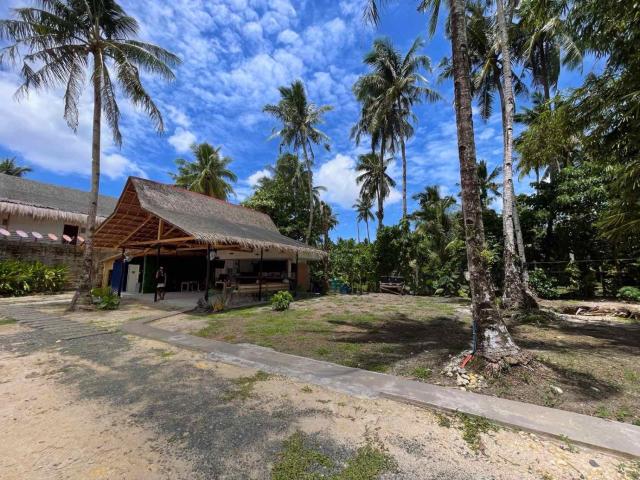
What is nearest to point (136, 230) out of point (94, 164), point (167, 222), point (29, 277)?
point (94, 164)

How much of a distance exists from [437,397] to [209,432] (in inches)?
107

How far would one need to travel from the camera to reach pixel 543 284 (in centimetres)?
1425

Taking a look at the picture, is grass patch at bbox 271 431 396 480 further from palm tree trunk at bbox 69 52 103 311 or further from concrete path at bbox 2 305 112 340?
palm tree trunk at bbox 69 52 103 311

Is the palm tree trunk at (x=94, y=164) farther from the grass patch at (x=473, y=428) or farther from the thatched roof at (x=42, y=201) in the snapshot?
the grass patch at (x=473, y=428)

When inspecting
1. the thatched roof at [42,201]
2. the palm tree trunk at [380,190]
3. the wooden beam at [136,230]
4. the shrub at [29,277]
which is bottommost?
the shrub at [29,277]

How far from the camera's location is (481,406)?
3.56 m

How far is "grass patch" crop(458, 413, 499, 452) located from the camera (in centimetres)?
290

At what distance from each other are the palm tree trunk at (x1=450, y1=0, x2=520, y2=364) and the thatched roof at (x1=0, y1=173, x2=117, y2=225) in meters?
21.6

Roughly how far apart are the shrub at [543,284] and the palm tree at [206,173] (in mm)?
24153

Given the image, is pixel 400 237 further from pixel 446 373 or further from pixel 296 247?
pixel 446 373

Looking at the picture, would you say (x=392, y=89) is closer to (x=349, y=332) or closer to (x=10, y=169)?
(x=349, y=332)

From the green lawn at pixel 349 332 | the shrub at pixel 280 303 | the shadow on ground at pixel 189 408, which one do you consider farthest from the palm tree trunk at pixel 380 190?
the shadow on ground at pixel 189 408

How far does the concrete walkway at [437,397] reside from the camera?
115 inches

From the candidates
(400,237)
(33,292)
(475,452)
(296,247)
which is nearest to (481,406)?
(475,452)
